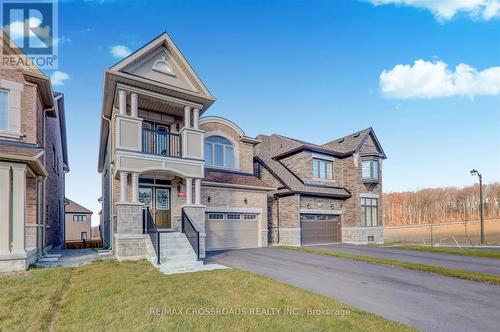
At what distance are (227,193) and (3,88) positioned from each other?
11207mm

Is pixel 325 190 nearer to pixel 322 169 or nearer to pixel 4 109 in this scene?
pixel 322 169

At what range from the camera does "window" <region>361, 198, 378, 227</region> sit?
22.5 metres

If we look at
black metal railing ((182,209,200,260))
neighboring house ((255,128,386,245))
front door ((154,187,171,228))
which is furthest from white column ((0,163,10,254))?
neighboring house ((255,128,386,245))

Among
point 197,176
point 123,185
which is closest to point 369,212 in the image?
point 197,176

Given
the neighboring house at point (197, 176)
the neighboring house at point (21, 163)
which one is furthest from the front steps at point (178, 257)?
the neighboring house at point (21, 163)

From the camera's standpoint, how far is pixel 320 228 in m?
21.3

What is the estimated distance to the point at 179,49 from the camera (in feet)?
47.2

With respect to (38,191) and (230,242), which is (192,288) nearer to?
(38,191)

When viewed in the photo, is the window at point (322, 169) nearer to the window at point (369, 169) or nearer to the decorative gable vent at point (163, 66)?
the window at point (369, 169)

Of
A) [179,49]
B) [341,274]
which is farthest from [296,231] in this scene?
[179,49]

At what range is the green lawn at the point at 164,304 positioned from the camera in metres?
5.08

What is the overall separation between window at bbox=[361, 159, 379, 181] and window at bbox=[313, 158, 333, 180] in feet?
8.31

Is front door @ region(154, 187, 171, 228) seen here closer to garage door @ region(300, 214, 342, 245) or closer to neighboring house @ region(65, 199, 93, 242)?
garage door @ region(300, 214, 342, 245)

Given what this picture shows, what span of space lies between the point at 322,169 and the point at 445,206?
62769 mm
